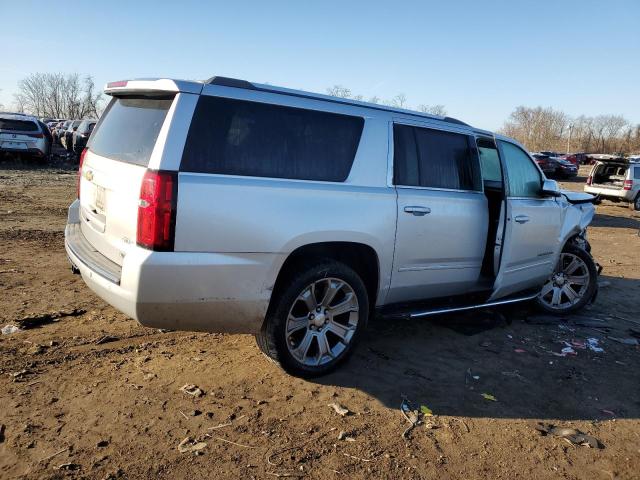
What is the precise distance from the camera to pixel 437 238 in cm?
431

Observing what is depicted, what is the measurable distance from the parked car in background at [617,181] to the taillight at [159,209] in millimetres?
19017

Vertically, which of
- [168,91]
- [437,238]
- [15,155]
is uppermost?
[168,91]

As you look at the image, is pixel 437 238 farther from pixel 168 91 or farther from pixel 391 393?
pixel 168 91

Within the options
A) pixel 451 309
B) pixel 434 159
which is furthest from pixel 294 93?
pixel 451 309

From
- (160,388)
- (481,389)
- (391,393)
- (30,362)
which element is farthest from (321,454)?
(30,362)

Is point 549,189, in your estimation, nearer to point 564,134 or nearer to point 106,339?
point 106,339

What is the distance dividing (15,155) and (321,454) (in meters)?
20.2

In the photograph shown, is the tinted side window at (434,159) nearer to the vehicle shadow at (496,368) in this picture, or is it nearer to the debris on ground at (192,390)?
the vehicle shadow at (496,368)

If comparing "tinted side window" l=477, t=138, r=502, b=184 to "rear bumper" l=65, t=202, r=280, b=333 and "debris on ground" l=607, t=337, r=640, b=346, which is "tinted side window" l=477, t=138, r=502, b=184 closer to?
"debris on ground" l=607, t=337, r=640, b=346

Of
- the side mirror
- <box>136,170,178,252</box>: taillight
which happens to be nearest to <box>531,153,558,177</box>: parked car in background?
the side mirror

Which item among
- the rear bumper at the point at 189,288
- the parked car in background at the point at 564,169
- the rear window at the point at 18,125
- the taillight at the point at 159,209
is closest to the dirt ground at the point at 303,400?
the rear bumper at the point at 189,288

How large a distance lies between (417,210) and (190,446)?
2.39 metres

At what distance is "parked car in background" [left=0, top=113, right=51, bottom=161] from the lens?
18.0 metres

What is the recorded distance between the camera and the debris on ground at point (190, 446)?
288 centimetres
